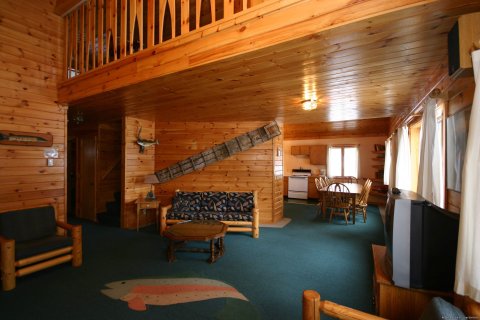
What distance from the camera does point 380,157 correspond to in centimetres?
739

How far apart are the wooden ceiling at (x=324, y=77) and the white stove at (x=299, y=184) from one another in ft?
12.3

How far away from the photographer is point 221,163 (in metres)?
5.22

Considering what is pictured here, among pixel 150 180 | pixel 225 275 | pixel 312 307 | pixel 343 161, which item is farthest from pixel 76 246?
pixel 343 161

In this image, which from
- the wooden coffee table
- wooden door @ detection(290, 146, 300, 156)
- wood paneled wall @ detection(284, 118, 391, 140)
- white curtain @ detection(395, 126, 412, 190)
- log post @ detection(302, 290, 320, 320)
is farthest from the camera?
wooden door @ detection(290, 146, 300, 156)

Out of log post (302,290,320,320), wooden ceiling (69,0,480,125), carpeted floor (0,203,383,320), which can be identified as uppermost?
wooden ceiling (69,0,480,125)

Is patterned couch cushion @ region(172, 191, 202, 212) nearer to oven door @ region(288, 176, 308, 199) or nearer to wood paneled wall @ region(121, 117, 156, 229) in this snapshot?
wood paneled wall @ region(121, 117, 156, 229)

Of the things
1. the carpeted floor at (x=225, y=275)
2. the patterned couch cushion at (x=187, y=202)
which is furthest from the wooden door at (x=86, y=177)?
the patterned couch cushion at (x=187, y=202)

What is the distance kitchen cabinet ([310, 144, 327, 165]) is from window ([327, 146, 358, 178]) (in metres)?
0.17

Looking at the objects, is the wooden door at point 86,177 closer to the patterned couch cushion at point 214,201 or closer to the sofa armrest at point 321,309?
the patterned couch cushion at point 214,201

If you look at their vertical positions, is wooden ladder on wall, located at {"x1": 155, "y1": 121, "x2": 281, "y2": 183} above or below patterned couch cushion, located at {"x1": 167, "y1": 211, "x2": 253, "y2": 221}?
above

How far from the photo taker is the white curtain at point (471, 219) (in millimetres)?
1033

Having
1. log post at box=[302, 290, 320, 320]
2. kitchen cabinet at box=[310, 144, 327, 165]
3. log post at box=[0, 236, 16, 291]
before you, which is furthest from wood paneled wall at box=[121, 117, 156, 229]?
kitchen cabinet at box=[310, 144, 327, 165]

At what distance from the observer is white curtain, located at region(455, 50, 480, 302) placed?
3.39 feet

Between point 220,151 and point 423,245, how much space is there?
13.3ft
